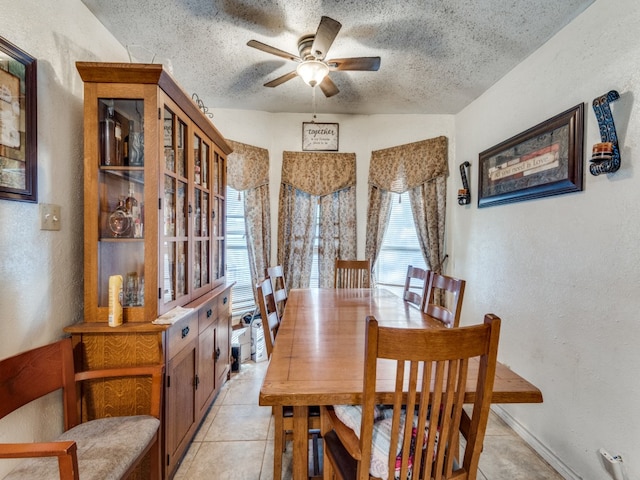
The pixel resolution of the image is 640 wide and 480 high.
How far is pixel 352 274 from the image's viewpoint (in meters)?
3.00

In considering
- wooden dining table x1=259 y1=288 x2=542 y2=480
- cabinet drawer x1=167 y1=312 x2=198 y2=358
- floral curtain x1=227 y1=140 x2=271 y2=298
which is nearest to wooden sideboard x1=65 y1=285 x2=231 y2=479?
cabinet drawer x1=167 y1=312 x2=198 y2=358

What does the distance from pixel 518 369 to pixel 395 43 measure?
2532mm

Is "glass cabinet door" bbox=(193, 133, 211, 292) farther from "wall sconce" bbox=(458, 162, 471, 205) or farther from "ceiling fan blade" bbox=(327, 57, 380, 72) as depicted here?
"wall sconce" bbox=(458, 162, 471, 205)

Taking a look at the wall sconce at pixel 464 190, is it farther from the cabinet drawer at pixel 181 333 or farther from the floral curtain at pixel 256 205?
the cabinet drawer at pixel 181 333

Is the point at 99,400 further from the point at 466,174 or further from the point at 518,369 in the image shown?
the point at 466,174

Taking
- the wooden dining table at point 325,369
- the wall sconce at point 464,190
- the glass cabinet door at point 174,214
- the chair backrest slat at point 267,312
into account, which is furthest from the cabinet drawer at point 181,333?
the wall sconce at point 464,190

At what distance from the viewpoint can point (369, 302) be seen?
216 centimetres

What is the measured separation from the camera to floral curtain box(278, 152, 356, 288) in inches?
134

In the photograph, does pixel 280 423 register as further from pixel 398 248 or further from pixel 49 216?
pixel 398 248

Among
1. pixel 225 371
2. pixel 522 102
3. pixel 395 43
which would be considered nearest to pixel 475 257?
pixel 522 102

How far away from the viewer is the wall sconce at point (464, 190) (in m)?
2.96

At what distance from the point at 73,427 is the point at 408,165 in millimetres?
3384

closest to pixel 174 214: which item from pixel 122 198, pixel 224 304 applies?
pixel 122 198

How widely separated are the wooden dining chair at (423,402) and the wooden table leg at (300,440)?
161 millimetres
